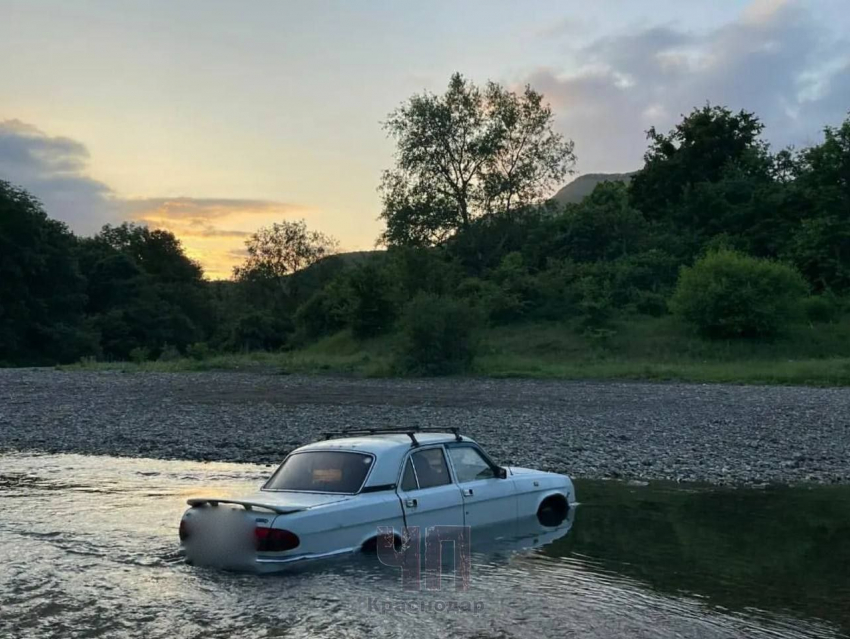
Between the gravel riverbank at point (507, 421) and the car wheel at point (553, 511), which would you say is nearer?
the car wheel at point (553, 511)

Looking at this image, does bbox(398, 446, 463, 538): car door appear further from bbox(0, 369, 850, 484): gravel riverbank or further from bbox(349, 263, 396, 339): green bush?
bbox(349, 263, 396, 339): green bush

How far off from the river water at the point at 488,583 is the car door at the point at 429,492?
0.59 m

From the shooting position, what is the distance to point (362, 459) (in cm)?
972

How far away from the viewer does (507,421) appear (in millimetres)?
24328

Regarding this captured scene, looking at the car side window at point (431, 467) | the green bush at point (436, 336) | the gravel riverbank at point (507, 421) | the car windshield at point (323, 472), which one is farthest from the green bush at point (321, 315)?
the car windshield at point (323, 472)

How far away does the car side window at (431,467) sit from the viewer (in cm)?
1014

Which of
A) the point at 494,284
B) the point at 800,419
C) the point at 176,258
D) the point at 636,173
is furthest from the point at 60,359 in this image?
the point at 800,419

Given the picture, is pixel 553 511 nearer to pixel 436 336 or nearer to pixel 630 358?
pixel 436 336

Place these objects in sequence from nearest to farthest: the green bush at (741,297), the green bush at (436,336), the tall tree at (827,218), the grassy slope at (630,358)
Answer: the grassy slope at (630,358), the green bush at (436,336), the green bush at (741,297), the tall tree at (827,218)

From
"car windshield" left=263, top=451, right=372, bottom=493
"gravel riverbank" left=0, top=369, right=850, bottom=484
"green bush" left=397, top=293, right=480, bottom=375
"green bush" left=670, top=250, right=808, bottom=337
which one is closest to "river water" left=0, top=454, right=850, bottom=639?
"car windshield" left=263, top=451, right=372, bottom=493

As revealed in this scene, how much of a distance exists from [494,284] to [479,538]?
5315cm

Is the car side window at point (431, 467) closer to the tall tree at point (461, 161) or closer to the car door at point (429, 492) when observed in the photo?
the car door at point (429, 492)

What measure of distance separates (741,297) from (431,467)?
43483 millimetres

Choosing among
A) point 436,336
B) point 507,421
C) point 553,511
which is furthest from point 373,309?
point 553,511
